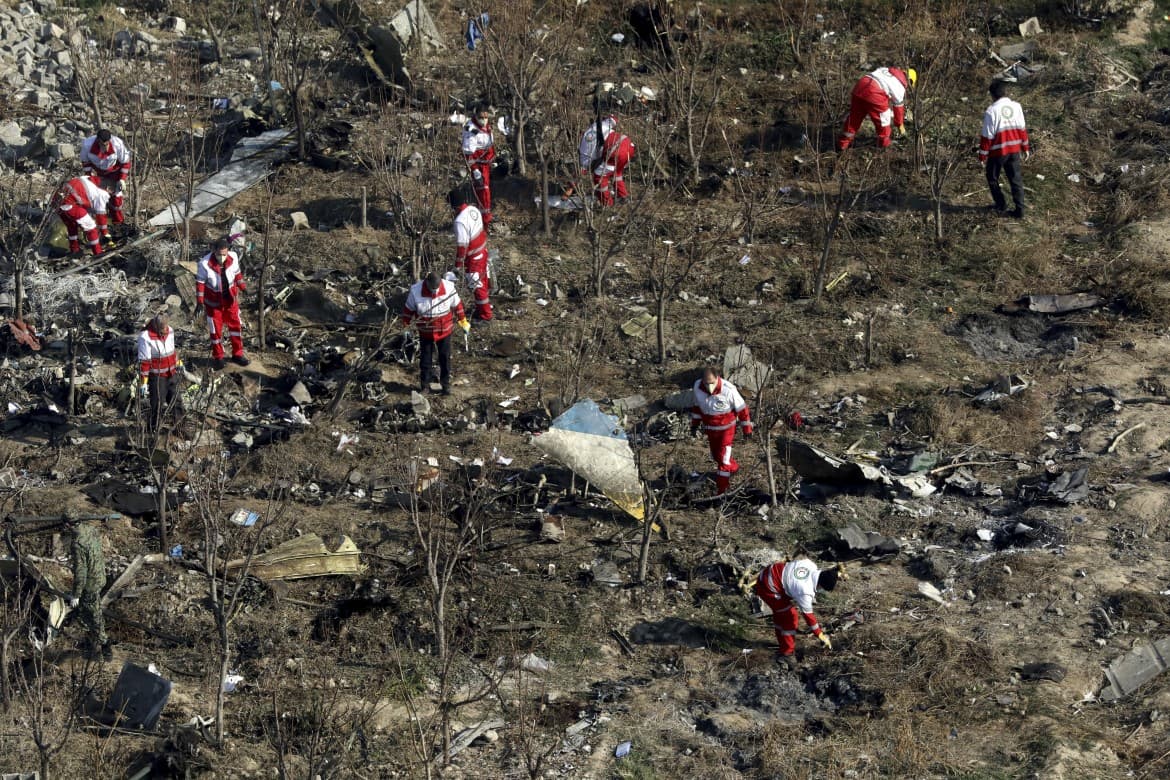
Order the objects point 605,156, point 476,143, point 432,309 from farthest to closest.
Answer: point 476,143 → point 605,156 → point 432,309

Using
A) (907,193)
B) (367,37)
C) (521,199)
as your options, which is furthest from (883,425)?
(367,37)

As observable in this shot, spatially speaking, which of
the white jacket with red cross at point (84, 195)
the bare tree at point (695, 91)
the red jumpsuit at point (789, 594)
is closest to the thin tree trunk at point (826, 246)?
the bare tree at point (695, 91)

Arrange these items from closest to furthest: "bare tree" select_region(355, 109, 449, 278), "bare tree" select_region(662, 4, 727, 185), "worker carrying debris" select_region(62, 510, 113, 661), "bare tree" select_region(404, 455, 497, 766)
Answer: "bare tree" select_region(404, 455, 497, 766)
"worker carrying debris" select_region(62, 510, 113, 661)
"bare tree" select_region(355, 109, 449, 278)
"bare tree" select_region(662, 4, 727, 185)

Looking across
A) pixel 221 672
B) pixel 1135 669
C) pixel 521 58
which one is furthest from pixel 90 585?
pixel 521 58

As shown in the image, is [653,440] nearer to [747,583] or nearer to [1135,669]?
[747,583]

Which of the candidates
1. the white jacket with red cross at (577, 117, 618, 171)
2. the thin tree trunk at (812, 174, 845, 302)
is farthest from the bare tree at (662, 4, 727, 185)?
the thin tree trunk at (812, 174, 845, 302)

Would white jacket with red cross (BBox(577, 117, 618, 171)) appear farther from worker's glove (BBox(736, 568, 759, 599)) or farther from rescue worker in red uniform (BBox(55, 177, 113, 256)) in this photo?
worker's glove (BBox(736, 568, 759, 599))
